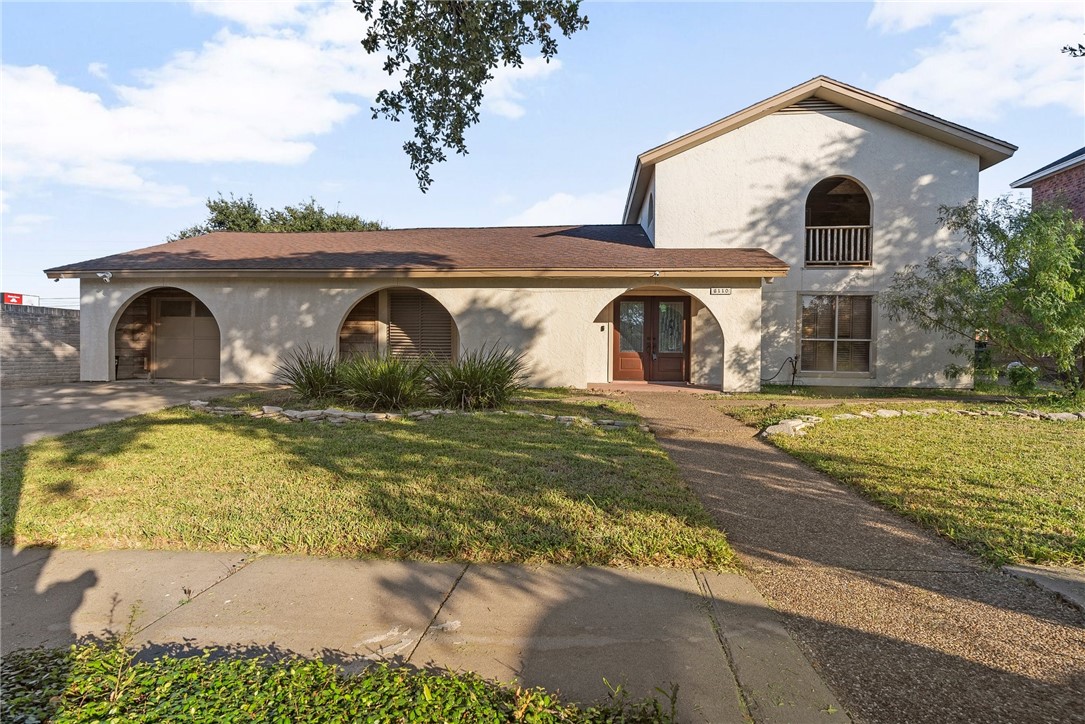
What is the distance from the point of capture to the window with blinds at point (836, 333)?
A: 1450 cm

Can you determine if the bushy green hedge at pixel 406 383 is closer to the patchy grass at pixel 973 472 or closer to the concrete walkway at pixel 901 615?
the patchy grass at pixel 973 472

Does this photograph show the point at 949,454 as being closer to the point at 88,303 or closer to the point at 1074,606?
the point at 1074,606

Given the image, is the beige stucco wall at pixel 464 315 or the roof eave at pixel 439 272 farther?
the beige stucco wall at pixel 464 315

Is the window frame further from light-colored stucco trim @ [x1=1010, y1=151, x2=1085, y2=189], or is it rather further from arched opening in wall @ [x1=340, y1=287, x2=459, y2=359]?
light-colored stucco trim @ [x1=1010, y1=151, x2=1085, y2=189]

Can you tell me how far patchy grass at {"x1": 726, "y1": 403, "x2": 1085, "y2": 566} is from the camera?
4082 mm

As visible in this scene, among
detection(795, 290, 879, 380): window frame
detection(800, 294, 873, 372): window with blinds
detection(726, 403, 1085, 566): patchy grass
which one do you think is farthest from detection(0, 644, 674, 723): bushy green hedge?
detection(800, 294, 873, 372): window with blinds

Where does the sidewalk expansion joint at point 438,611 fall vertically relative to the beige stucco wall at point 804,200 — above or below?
below

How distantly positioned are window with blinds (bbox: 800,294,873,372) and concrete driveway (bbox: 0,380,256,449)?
13.8 m

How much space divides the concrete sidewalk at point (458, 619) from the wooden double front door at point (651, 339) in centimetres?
1190

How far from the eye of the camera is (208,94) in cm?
991

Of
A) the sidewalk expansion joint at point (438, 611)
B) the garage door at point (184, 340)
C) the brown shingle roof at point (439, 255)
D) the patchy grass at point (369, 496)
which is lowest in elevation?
the sidewalk expansion joint at point (438, 611)

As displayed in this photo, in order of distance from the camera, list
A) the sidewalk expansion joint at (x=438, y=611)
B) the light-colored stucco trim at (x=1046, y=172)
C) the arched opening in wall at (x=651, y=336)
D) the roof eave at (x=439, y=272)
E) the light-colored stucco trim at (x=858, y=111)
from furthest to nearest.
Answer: the light-colored stucco trim at (x=1046, y=172) → the arched opening in wall at (x=651, y=336) → the light-colored stucco trim at (x=858, y=111) → the roof eave at (x=439, y=272) → the sidewalk expansion joint at (x=438, y=611)

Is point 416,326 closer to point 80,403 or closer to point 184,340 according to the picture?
point 184,340

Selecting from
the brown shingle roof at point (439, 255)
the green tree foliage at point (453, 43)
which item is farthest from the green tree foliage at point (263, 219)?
the green tree foliage at point (453, 43)
